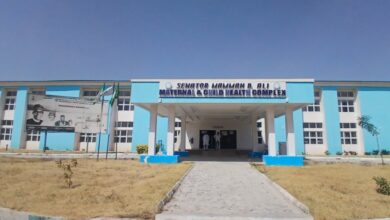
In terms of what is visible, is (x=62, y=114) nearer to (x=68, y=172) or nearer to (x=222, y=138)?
(x=68, y=172)

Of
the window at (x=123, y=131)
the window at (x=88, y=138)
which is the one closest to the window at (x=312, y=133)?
the window at (x=123, y=131)

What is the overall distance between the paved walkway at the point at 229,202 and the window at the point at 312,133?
21.3 metres

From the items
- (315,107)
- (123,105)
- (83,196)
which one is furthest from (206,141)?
(83,196)

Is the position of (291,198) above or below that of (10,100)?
below

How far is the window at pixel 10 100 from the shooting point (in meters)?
31.4

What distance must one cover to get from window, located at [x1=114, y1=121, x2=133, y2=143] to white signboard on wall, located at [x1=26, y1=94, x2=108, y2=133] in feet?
24.1

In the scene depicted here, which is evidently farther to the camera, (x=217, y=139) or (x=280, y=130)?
(x=217, y=139)

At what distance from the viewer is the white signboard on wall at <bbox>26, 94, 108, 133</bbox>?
22.2 meters

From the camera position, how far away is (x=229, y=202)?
661cm

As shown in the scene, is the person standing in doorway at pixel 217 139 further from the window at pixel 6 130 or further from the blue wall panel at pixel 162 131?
the window at pixel 6 130

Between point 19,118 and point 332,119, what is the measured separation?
120ft

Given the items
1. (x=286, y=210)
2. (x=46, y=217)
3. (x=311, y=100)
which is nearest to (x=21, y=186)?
(x=46, y=217)

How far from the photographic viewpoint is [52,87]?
30.7 m

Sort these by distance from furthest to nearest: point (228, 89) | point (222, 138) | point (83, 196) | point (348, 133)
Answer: point (222, 138) → point (348, 133) → point (228, 89) → point (83, 196)
